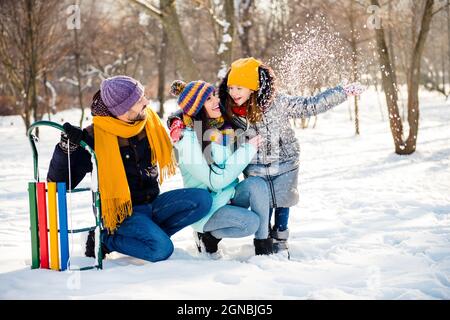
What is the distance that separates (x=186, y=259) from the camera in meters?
3.19

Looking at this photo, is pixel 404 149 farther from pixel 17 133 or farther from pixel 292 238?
pixel 17 133

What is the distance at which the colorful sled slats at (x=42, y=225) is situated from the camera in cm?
274

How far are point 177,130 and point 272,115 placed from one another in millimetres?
702

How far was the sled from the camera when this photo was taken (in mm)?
2699

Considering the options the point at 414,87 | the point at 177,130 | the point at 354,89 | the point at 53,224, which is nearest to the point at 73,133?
the point at 53,224

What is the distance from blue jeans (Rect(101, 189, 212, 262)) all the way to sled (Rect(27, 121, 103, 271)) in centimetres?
20

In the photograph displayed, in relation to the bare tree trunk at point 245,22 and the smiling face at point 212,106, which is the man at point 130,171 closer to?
the smiling face at point 212,106

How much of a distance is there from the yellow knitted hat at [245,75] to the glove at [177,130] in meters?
0.48

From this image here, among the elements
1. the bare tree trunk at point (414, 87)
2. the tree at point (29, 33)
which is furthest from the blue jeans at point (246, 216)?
the tree at point (29, 33)

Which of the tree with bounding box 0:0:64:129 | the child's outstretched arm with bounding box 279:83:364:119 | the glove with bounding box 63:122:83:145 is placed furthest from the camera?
the tree with bounding box 0:0:64:129

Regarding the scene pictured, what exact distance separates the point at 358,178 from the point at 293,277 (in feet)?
14.1

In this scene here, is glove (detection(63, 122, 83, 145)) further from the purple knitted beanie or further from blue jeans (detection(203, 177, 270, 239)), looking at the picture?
blue jeans (detection(203, 177, 270, 239))

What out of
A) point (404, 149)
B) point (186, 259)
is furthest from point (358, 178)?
point (186, 259)

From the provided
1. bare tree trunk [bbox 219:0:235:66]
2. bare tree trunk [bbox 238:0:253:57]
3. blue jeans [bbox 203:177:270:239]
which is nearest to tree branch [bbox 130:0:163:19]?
bare tree trunk [bbox 219:0:235:66]
